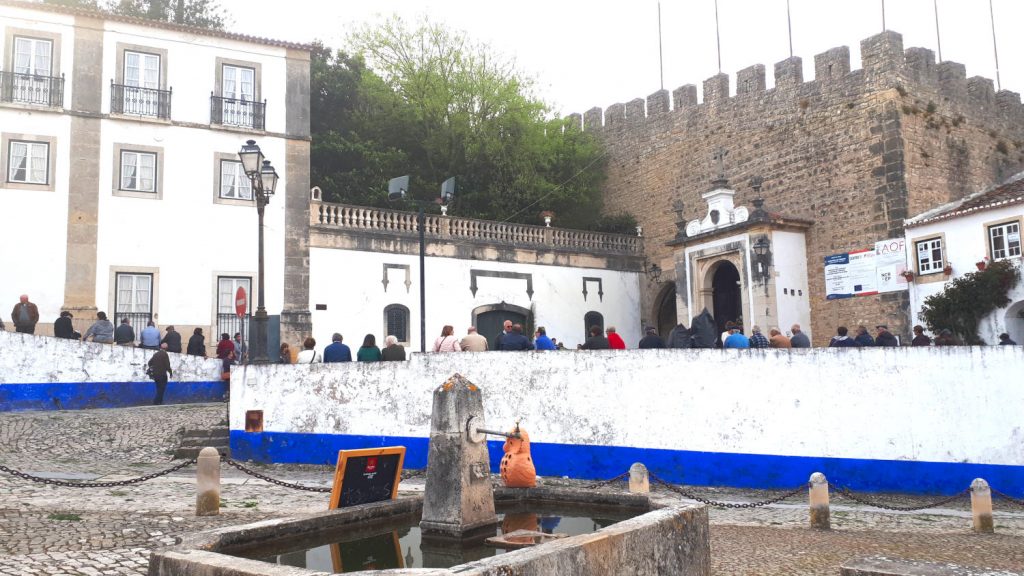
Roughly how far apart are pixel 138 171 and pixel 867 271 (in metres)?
16.7

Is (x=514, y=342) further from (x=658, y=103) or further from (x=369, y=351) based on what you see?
(x=658, y=103)

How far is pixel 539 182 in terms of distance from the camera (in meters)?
25.6

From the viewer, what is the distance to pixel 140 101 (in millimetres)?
Result: 19469

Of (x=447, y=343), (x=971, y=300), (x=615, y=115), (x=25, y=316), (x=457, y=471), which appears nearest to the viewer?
(x=457, y=471)

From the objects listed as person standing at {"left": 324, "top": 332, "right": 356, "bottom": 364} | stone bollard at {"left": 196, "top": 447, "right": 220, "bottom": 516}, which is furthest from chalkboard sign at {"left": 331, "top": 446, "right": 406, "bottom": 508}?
person standing at {"left": 324, "top": 332, "right": 356, "bottom": 364}

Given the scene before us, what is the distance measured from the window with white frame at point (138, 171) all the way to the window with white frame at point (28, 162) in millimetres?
1526

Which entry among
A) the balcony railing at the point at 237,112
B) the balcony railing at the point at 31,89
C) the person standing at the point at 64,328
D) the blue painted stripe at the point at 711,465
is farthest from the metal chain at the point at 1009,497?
the balcony railing at the point at 31,89

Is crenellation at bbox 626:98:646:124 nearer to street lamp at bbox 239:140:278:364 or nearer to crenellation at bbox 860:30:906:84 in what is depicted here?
crenellation at bbox 860:30:906:84

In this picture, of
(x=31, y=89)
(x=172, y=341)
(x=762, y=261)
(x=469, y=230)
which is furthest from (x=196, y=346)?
(x=762, y=261)

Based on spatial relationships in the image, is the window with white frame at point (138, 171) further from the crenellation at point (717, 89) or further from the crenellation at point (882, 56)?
the crenellation at point (882, 56)

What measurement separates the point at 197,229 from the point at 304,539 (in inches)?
637

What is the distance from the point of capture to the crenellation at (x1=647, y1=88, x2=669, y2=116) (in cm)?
2505

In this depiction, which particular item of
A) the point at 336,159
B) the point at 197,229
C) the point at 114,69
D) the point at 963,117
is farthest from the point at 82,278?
the point at 963,117

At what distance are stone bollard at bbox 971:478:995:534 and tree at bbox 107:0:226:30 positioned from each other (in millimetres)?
25838
